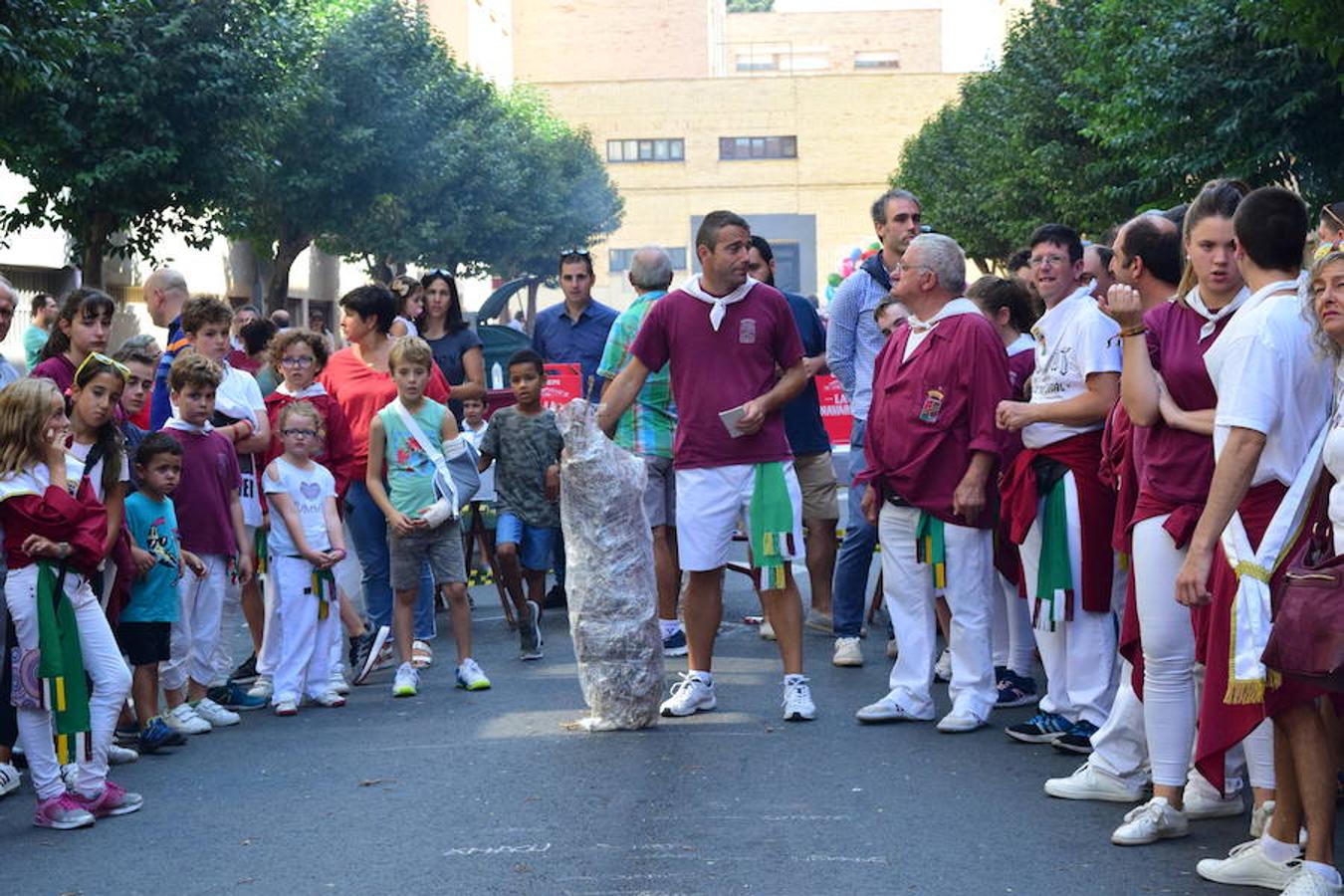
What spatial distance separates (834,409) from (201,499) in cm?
924

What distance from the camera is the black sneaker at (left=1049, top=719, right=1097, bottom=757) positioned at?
798 cm

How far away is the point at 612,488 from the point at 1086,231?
29.3 m

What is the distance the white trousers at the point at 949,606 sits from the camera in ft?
28.1

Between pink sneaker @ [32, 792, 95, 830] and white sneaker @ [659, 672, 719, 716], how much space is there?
8.97ft

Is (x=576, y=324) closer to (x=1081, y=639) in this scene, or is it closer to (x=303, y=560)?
(x=303, y=560)

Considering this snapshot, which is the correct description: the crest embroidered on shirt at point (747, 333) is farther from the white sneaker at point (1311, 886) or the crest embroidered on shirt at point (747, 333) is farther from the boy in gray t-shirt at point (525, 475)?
the white sneaker at point (1311, 886)

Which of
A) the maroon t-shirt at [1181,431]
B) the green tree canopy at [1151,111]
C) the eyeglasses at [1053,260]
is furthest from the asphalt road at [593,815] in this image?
the green tree canopy at [1151,111]

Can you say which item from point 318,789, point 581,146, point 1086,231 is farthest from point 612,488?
point 581,146

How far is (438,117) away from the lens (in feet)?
128

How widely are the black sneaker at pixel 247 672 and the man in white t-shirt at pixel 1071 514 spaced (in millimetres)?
4397

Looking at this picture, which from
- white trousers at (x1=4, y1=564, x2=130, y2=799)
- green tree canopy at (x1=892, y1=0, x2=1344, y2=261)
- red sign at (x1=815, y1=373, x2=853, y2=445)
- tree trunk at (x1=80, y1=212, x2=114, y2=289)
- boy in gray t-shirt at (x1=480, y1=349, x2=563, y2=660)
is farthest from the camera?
tree trunk at (x1=80, y1=212, x2=114, y2=289)

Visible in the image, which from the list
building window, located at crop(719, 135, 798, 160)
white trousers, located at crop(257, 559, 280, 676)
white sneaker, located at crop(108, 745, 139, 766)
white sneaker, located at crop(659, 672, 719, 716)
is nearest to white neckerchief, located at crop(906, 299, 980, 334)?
white sneaker, located at crop(659, 672, 719, 716)

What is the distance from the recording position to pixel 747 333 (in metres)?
8.95

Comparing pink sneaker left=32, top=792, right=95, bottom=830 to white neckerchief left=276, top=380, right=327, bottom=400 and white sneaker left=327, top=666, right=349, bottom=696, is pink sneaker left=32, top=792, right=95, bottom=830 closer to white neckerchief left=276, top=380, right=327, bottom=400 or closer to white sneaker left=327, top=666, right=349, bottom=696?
white sneaker left=327, top=666, right=349, bottom=696
